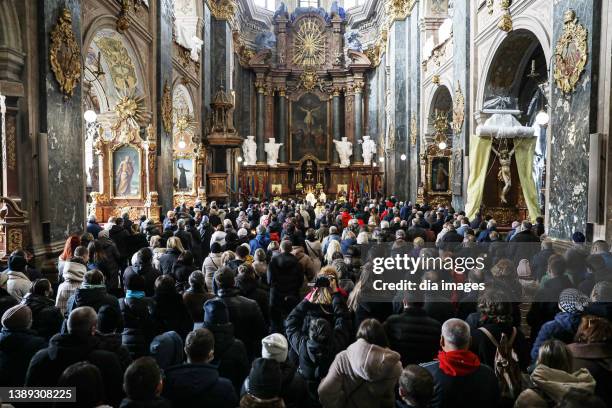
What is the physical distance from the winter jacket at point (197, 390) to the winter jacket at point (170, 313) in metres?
1.79

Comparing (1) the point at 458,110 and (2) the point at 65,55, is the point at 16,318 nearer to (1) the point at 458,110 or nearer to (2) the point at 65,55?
(2) the point at 65,55

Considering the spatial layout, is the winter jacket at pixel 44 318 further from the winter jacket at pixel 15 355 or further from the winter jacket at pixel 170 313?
the winter jacket at pixel 170 313

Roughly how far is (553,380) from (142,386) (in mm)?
2373

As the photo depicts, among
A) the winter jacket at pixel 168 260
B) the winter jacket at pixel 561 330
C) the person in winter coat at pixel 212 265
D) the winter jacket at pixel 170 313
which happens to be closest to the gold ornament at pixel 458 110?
the person in winter coat at pixel 212 265

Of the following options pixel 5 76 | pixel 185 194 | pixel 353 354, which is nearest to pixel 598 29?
pixel 353 354

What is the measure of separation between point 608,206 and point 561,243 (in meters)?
1.33

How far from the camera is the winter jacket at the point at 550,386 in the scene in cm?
278

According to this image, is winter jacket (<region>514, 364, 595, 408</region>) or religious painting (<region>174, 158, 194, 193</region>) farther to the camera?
religious painting (<region>174, 158, 194, 193</region>)

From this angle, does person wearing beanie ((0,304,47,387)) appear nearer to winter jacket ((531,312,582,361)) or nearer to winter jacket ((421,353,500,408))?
winter jacket ((421,353,500,408))

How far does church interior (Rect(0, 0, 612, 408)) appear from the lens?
11.0 ft

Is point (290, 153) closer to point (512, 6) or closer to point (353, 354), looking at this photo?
point (512, 6)

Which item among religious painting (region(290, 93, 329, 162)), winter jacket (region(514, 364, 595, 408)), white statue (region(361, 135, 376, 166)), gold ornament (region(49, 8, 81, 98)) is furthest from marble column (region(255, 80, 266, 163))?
winter jacket (region(514, 364, 595, 408))

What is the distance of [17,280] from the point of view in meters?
5.43

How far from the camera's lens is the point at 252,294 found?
5516 millimetres
